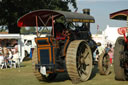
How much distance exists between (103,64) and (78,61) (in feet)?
7.22

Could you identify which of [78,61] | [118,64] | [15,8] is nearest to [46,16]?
[78,61]

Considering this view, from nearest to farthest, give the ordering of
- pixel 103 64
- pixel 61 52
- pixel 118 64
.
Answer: pixel 118 64 → pixel 61 52 → pixel 103 64

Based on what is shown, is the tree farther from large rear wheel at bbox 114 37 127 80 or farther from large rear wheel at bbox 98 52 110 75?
large rear wheel at bbox 114 37 127 80

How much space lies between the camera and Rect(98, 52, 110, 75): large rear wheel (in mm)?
10667

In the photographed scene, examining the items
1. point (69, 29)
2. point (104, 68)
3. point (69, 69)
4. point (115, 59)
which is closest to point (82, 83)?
point (69, 69)

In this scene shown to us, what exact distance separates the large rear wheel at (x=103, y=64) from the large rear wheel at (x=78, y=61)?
1.08 m

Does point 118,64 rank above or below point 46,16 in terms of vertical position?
below

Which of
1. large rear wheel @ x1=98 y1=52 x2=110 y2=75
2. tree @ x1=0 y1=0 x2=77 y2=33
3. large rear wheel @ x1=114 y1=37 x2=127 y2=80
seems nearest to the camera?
large rear wheel @ x1=114 y1=37 x2=127 y2=80

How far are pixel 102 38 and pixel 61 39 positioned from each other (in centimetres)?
1526

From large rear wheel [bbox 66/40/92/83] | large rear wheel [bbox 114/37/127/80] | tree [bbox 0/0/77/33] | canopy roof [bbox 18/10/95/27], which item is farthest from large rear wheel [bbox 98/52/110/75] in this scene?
tree [bbox 0/0/77/33]

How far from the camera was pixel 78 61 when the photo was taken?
9.15 metres

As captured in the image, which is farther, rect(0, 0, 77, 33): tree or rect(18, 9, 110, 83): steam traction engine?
rect(0, 0, 77, 33): tree

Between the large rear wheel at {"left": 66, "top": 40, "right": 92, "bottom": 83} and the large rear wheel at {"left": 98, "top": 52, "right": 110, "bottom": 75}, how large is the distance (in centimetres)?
108

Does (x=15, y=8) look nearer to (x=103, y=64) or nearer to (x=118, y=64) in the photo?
(x=103, y=64)
